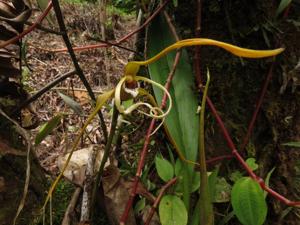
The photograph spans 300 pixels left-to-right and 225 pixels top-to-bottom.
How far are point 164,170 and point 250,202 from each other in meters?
0.15

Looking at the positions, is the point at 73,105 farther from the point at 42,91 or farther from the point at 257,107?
the point at 257,107

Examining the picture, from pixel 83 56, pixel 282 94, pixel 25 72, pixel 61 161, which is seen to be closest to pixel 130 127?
pixel 61 161

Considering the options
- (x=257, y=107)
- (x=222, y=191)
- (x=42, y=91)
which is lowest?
(x=222, y=191)

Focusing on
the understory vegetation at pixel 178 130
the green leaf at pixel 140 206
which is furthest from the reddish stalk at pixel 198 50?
the green leaf at pixel 140 206

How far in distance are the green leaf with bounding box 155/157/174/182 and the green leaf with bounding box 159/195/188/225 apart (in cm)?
4

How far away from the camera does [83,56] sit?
81.1 inches

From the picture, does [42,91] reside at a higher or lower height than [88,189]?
higher

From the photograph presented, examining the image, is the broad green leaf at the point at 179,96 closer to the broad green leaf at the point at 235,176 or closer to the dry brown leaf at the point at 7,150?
the broad green leaf at the point at 235,176

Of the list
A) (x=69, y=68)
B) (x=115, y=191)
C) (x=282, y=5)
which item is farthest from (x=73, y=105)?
(x=69, y=68)

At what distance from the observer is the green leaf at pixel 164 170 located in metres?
0.67

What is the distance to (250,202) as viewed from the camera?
58cm

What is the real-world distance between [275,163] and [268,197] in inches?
3.0

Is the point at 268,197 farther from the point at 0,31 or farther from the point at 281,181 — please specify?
the point at 0,31

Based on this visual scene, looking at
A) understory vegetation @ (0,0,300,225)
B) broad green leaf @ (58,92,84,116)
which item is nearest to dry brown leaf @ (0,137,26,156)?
understory vegetation @ (0,0,300,225)
